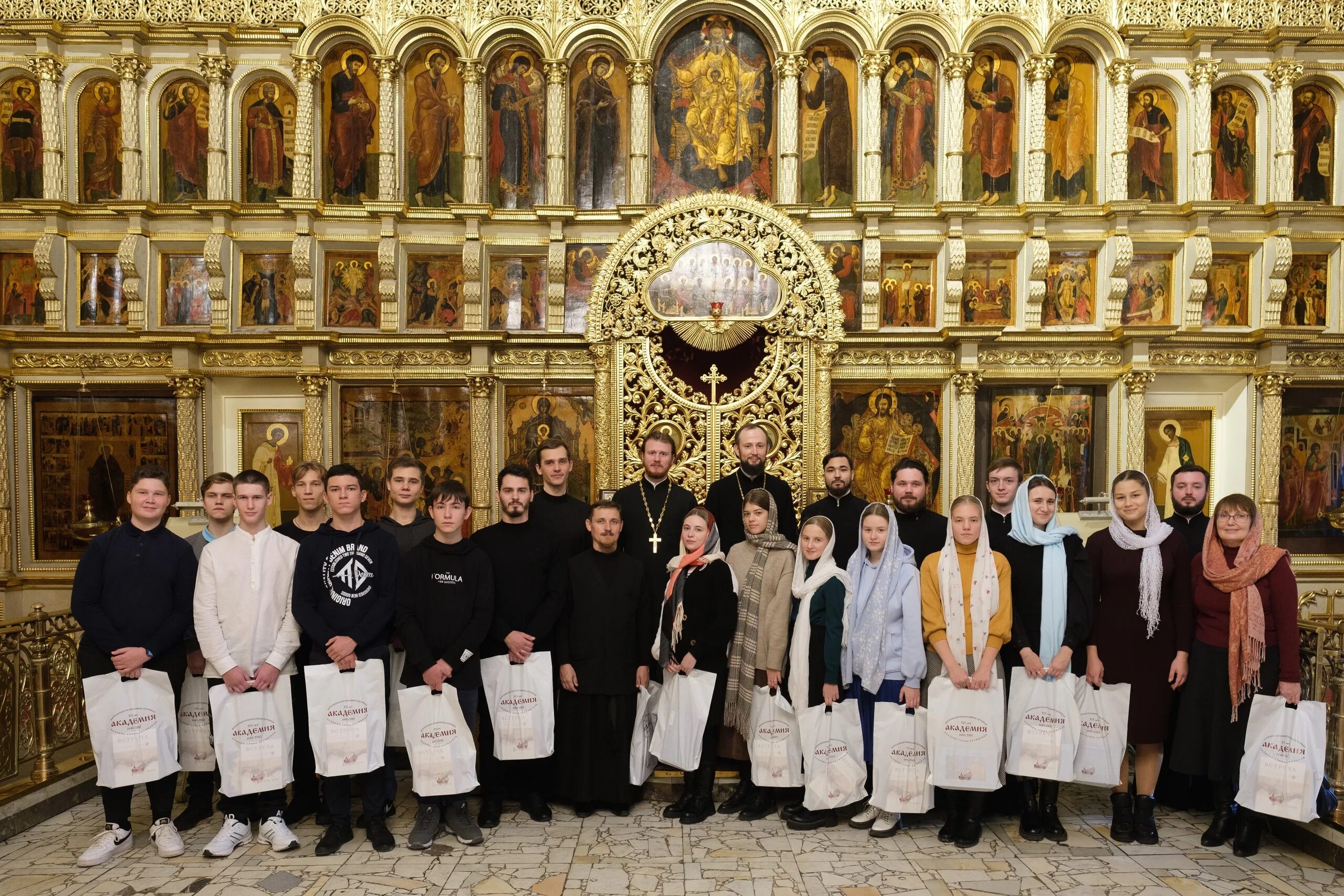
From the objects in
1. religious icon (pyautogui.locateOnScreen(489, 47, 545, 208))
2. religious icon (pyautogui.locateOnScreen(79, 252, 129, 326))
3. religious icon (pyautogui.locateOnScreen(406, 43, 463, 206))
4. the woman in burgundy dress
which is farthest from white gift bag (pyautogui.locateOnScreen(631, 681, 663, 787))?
religious icon (pyautogui.locateOnScreen(79, 252, 129, 326))

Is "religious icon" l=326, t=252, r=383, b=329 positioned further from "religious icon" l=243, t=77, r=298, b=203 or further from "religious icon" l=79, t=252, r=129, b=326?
"religious icon" l=79, t=252, r=129, b=326

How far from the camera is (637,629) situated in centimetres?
493

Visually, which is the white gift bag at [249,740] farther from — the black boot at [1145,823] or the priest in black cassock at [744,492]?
the black boot at [1145,823]

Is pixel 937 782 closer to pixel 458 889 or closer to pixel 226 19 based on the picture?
pixel 458 889

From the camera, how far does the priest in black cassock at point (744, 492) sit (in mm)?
5941

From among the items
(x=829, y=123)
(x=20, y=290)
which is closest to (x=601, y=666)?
(x=829, y=123)

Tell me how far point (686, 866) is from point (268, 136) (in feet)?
26.4

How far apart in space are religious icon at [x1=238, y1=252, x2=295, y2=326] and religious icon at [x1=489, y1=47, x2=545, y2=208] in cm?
227

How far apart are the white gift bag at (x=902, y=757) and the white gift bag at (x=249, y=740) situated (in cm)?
A: 317

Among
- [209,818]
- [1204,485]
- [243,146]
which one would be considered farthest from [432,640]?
[243,146]

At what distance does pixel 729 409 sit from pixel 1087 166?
179 inches

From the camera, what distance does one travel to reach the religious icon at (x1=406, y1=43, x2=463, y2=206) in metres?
8.61

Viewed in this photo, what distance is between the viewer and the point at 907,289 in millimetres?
8625

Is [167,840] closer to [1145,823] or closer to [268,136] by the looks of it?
[1145,823]
